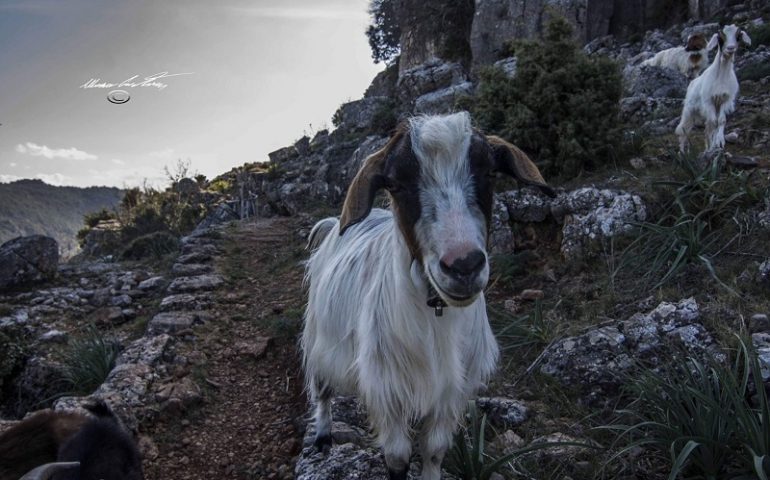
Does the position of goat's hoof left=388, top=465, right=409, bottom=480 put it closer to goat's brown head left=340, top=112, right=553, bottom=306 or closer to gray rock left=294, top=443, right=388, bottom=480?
gray rock left=294, top=443, right=388, bottom=480

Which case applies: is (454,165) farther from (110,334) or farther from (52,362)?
(110,334)

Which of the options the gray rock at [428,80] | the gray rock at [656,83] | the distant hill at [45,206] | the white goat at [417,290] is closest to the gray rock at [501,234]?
the white goat at [417,290]

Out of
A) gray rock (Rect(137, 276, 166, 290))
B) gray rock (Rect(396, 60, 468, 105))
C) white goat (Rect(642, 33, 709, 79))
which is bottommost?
gray rock (Rect(137, 276, 166, 290))

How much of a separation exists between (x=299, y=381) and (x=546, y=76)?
16.2ft

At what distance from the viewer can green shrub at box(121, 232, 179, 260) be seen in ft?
34.5

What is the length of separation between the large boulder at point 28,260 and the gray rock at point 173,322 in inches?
143

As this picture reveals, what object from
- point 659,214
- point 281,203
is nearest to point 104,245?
point 281,203

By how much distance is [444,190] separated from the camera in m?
2.02

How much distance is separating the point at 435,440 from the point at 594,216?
144 inches

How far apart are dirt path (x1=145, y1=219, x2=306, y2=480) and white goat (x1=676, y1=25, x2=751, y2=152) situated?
5736mm

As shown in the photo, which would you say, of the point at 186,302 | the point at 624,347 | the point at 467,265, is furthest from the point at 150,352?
the point at 624,347

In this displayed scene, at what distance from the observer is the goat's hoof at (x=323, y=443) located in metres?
3.28

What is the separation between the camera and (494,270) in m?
5.70

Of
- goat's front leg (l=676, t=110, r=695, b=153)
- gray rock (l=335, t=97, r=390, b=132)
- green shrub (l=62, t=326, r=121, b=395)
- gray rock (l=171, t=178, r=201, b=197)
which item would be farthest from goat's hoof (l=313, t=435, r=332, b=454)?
gray rock (l=171, t=178, r=201, b=197)
